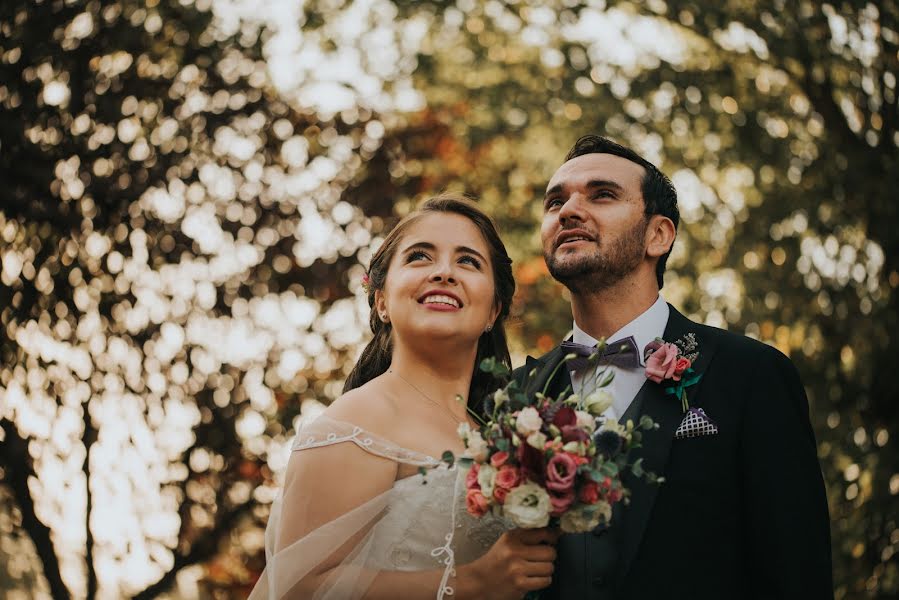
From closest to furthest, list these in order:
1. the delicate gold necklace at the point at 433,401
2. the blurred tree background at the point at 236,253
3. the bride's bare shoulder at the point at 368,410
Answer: the bride's bare shoulder at the point at 368,410
the delicate gold necklace at the point at 433,401
the blurred tree background at the point at 236,253

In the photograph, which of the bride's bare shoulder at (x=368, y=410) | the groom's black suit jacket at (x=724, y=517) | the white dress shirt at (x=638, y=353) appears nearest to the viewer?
the groom's black suit jacket at (x=724, y=517)

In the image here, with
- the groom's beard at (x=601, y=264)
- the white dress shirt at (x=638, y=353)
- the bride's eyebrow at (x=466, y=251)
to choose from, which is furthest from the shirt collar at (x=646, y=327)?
the bride's eyebrow at (x=466, y=251)

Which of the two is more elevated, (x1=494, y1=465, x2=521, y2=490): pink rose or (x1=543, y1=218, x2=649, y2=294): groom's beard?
(x1=543, y1=218, x2=649, y2=294): groom's beard

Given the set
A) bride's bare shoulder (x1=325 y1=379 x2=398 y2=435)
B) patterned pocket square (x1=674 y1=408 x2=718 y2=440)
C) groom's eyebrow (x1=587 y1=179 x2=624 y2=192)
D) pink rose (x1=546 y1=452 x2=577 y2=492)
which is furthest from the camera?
groom's eyebrow (x1=587 y1=179 x2=624 y2=192)

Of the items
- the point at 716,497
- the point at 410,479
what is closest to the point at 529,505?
the point at 410,479

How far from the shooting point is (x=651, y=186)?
12.2ft

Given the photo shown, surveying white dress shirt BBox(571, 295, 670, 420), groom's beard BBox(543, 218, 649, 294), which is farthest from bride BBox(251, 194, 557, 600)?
white dress shirt BBox(571, 295, 670, 420)

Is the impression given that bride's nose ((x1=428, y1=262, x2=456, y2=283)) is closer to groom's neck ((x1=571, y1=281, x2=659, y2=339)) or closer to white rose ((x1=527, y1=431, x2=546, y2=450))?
groom's neck ((x1=571, y1=281, x2=659, y2=339))

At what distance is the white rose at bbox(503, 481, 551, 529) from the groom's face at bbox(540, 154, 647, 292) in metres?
1.07

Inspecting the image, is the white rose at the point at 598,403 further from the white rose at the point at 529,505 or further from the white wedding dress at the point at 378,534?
the white wedding dress at the point at 378,534

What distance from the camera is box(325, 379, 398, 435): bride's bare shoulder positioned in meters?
3.25

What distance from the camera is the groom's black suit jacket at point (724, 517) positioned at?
9.89ft

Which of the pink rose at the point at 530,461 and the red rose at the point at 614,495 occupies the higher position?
the pink rose at the point at 530,461

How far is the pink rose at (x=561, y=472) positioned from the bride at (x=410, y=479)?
0.29 m
